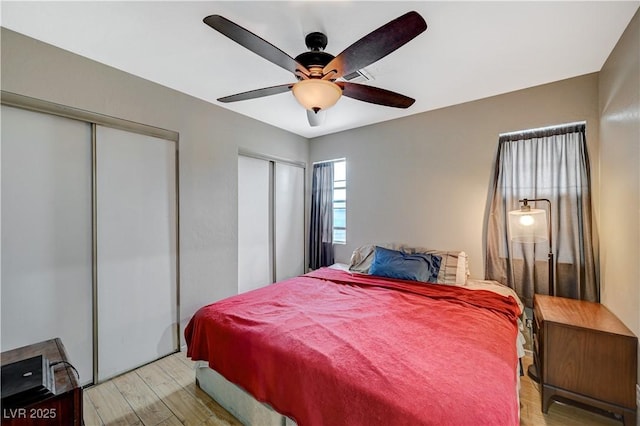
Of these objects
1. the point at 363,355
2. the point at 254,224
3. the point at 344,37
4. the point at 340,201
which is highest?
the point at 344,37

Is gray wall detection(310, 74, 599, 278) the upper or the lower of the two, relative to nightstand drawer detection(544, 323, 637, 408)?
upper

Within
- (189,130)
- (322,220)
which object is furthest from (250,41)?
(322,220)

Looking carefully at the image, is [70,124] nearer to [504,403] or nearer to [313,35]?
[313,35]

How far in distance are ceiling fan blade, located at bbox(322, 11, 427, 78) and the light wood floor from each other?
7.45 ft

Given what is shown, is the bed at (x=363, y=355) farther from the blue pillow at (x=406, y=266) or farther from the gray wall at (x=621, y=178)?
the gray wall at (x=621, y=178)

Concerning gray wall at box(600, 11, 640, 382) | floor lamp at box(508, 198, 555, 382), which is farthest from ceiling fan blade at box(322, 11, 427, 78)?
floor lamp at box(508, 198, 555, 382)

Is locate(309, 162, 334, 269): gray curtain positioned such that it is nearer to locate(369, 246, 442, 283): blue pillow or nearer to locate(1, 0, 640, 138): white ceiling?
locate(369, 246, 442, 283): blue pillow

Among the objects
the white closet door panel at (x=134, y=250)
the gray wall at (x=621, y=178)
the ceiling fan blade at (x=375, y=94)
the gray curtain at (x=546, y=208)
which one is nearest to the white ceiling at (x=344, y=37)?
the gray wall at (x=621, y=178)

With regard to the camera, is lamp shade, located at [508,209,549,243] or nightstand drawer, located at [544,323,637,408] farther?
lamp shade, located at [508,209,549,243]

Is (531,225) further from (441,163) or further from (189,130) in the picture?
(189,130)

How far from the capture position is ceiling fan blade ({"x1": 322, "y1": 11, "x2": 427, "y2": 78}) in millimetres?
1194

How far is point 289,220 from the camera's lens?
396 cm

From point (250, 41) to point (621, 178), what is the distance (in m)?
2.46

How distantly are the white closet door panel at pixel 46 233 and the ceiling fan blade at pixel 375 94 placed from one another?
205 cm
